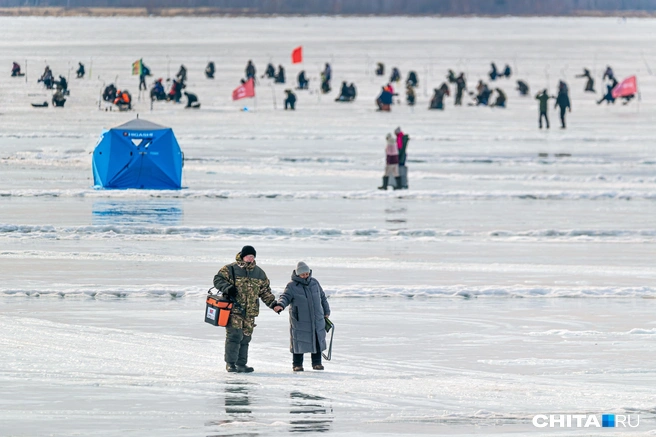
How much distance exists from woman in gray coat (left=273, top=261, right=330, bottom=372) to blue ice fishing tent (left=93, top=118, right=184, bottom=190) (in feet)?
44.0

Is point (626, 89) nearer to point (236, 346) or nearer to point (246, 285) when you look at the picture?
point (236, 346)

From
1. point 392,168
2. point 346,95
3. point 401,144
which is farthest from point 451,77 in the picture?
point 392,168

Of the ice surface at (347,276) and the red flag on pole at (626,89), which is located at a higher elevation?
the red flag on pole at (626,89)

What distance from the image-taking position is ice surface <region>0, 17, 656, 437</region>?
886 centimetres

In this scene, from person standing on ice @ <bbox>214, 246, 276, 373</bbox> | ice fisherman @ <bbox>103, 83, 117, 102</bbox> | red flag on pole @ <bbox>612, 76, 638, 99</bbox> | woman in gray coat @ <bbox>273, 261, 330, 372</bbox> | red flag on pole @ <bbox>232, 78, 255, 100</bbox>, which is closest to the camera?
person standing on ice @ <bbox>214, 246, 276, 373</bbox>

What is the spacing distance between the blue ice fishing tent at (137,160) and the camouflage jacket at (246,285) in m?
13.5

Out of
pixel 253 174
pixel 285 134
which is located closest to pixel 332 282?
pixel 253 174

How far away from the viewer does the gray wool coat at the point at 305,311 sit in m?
9.63

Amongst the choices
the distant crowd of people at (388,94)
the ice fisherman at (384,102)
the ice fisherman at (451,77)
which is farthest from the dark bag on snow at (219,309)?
the ice fisherman at (451,77)

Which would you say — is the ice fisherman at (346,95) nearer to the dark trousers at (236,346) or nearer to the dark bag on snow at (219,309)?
the dark trousers at (236,346)

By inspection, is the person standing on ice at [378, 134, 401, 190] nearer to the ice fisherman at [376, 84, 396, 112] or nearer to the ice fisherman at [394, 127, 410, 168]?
the ice fisherman at [394, 127, 410, 168]

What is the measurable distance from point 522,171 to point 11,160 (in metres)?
10.9

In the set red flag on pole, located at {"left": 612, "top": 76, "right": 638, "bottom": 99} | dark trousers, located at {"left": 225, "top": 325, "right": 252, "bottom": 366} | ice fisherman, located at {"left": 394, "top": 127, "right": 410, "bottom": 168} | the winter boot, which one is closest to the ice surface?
the winter boot

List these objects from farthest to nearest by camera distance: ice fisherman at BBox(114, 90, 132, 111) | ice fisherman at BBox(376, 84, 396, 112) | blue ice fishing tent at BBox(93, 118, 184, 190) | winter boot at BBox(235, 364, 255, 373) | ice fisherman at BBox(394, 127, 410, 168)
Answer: ice fisherman at BBox(114, 90, 132, 111) → ice fisherman at BBox(376, 84, 396, 112) → blue ice fishing tent at BBox(93, 118, 184, 190) → ice fisherman at BBox(394, 127, 410, 168) → winter boot at BBox(235, 364, 255, 373)
